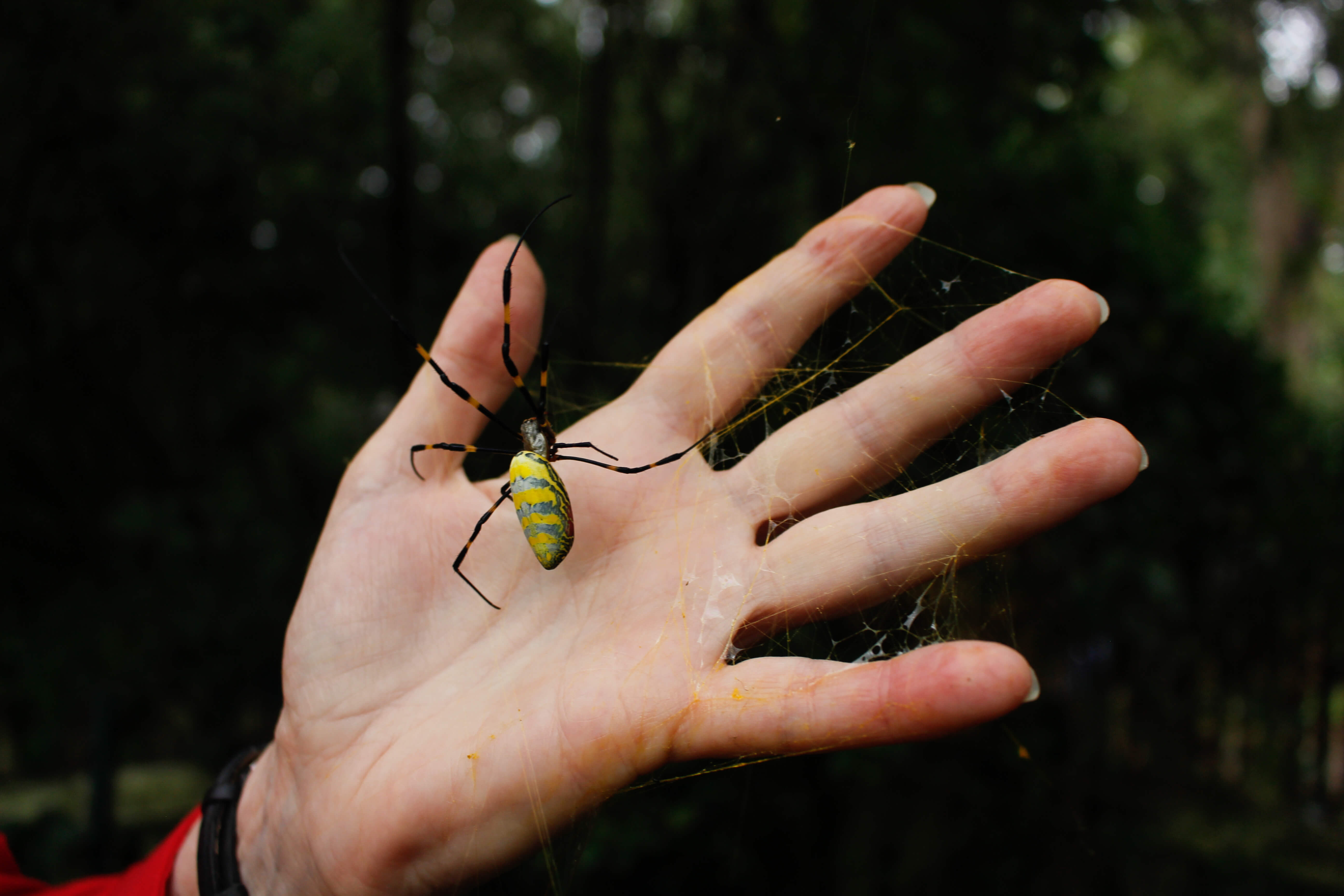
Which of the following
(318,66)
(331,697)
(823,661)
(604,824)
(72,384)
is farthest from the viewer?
(318,66)

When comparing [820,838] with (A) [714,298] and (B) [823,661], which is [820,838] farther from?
(A) [714,298]

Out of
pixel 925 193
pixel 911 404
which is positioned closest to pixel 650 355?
pixel 925 193

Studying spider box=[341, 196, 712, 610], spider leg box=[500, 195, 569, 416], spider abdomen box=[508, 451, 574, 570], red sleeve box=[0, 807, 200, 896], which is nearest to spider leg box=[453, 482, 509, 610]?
spider box=[341, 196, 712, 610]

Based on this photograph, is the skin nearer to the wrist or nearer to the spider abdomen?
the wrist

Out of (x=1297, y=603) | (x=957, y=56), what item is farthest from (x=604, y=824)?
(x=957, y=56)

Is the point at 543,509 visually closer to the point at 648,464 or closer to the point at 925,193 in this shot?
the point at 648,464

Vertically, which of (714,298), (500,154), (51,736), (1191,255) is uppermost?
(500,154)
